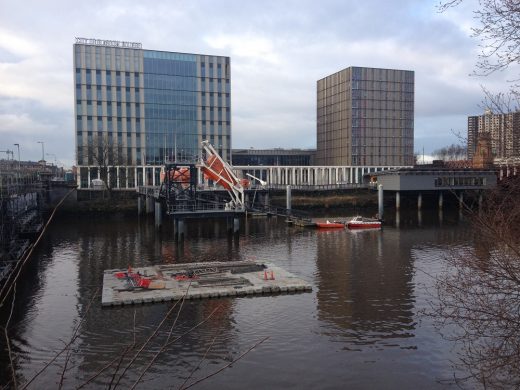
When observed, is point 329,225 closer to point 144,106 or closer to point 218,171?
point 218,171

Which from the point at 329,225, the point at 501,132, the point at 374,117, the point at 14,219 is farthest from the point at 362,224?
the point at 374,117

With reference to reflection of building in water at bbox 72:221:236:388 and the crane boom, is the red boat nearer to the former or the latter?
the crane boom

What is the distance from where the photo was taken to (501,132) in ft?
34.4

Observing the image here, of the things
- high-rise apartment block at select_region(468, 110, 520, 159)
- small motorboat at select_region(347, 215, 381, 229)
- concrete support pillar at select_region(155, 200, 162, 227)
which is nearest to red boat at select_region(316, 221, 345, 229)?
small motorboat at select_region(347, 215, 381, 229)

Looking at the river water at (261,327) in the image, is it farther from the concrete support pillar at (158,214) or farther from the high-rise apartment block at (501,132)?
the concrete support pillar at (158,214)

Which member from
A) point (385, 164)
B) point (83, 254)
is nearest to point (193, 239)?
point (83, 254)

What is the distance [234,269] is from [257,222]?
30.1 meters

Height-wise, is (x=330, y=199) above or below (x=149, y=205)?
above

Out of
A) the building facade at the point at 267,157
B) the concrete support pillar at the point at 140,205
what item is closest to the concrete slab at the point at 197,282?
the concrete support pillar at the point at 140,205

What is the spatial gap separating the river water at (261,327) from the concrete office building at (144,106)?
178ft

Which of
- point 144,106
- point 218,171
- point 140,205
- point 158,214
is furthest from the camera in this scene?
point 144,106

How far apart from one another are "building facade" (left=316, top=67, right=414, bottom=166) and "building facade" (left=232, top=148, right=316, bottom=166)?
12.2m

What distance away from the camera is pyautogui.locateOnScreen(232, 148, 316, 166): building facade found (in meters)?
126

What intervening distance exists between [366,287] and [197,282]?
31.2ft
